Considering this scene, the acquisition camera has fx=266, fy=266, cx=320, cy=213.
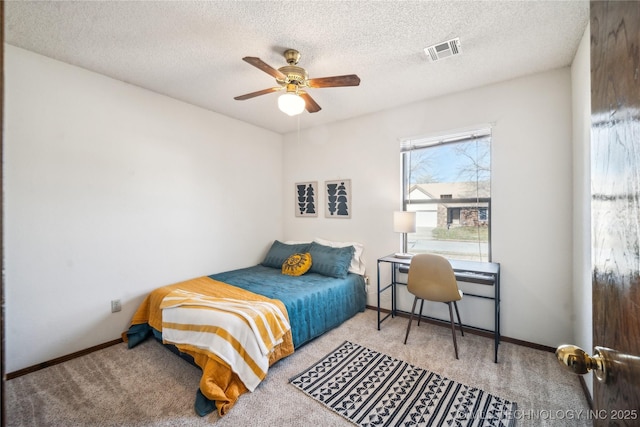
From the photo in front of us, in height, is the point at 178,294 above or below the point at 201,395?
above

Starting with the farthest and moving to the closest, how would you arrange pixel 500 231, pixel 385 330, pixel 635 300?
pixel 385 330 < pixel 500 231 < pixel 635 300

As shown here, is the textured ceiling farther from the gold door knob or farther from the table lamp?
the gold door knob

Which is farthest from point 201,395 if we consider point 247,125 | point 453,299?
point 247,125

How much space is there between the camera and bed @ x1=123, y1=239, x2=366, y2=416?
1.89 m

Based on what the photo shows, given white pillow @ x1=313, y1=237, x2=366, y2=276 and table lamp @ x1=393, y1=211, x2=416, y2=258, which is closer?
table lamp @ x1=393, y1=211, x2=416, y2=258

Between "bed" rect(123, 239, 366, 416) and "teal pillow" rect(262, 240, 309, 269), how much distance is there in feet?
0.05

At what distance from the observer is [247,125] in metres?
3.95

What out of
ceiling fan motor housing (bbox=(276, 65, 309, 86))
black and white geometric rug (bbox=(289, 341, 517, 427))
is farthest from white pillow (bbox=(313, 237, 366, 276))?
ceiling fan motor housing (bbox=(276, 65, 309, 86))

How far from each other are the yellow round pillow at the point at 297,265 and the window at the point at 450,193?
1267mm

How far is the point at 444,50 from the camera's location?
2131 millimetres

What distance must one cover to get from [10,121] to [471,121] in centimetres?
414

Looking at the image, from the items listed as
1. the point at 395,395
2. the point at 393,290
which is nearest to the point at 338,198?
the point at 393,290

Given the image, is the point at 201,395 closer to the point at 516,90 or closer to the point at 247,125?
the point at 247,125

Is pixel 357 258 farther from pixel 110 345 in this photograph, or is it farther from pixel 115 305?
pixel 110 345
